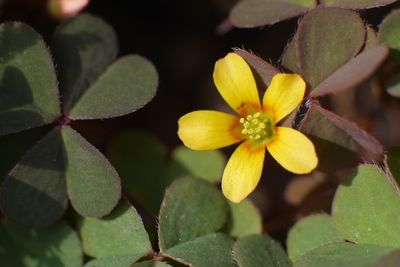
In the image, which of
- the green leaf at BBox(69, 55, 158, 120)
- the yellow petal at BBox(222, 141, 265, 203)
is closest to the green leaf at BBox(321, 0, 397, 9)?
the yellow petal at BBox(222, 141, 265, 203)

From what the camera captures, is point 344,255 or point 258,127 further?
point 258,127

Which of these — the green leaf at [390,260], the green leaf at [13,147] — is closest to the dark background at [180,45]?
the green leaf at [13,147]

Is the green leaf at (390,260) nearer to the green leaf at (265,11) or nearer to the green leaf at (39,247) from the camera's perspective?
the green leaf at (265,11)

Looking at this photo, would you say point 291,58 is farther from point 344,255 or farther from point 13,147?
point 13,147

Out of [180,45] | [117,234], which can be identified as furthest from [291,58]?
[180,45]

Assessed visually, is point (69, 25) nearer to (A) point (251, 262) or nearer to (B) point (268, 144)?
(B) point (268, 144)

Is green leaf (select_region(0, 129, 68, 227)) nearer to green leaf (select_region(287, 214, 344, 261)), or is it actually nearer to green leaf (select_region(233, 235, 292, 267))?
green leaf (select_region(233, 235, 292, 267))
